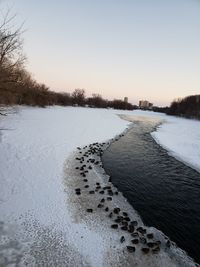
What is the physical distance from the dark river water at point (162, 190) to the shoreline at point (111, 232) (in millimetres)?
455

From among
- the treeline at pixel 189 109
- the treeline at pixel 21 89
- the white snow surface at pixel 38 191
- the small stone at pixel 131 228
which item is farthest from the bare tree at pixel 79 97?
the small stone at pixel 131 228

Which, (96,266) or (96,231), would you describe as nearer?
(96,266)

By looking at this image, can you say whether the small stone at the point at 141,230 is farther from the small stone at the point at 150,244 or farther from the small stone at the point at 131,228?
the small stone at the point at 150,244

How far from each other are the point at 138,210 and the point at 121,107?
457 ft

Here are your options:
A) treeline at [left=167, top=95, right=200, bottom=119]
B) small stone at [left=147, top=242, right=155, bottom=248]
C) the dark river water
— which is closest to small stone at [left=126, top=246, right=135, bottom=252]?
small stone at [left=147, top=242, right=155, bottom=248]

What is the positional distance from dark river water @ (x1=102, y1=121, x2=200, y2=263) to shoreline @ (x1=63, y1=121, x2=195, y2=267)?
0.45m

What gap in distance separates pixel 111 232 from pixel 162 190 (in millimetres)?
5091

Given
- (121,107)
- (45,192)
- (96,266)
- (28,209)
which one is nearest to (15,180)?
(45,192)

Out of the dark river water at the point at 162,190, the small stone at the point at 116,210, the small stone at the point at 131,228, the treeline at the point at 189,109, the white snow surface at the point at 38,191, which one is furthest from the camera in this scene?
the treeline at the point at 189,109

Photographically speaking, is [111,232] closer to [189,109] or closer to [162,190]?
[162,190]

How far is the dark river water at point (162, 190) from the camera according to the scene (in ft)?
30.9

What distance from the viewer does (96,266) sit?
22.9 ft

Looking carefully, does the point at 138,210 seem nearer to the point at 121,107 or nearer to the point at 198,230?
the point at 198,230

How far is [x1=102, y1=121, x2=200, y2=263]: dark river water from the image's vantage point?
941 cm
